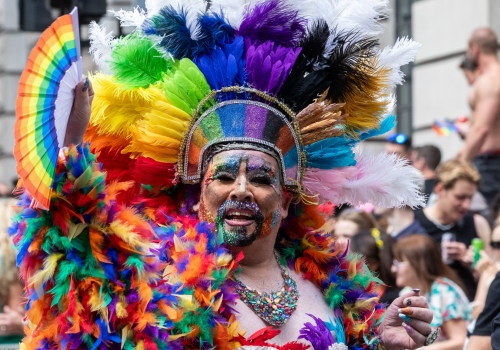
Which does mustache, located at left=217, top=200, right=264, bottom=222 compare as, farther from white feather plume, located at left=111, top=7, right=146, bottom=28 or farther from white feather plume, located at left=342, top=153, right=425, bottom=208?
white feather plume, located at left=111, top=7, right=146, bottom=28

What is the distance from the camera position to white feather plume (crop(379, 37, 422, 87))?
12.0 ft

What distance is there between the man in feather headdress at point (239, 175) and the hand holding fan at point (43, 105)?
0.42 feet

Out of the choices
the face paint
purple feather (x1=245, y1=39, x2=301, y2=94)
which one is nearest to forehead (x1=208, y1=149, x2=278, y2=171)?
the face paint

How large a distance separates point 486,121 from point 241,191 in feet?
13.9

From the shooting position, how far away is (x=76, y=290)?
2742 mm

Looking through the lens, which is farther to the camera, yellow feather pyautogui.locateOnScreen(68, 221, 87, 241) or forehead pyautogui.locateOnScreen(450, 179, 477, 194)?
forehead pyautogui.locateOnScreen(450, 179, 477, 194)

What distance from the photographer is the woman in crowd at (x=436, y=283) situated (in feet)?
16.4

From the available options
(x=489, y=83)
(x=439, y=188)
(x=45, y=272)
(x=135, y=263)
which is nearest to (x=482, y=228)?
(x=439, y=188)

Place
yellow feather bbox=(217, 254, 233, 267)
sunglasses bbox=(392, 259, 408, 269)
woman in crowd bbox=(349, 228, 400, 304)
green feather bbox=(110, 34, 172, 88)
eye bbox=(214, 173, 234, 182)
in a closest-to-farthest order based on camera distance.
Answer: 1. yellow feather bbox=(217, 254, 233, 267)
2. eye bbox=(214, 173, 234, 182)
3. green feather bbox=(110, 34, 172, 88)
4. sunglasses bbox=(392, 259, 408, 269)
5. woman in crowd bbox=(349, 228, 400, 304)

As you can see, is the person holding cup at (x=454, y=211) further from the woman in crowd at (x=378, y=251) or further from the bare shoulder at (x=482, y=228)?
the woman in crowd at (x=378, y=251)

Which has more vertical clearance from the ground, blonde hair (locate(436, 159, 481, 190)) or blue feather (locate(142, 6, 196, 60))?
blue feather (locate(142, 6, 196, 60))

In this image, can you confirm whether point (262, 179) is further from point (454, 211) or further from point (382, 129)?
point (454, 211)

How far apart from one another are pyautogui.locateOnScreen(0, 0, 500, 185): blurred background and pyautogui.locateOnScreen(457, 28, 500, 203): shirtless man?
2.04 m

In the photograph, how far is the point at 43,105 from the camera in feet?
8.87
